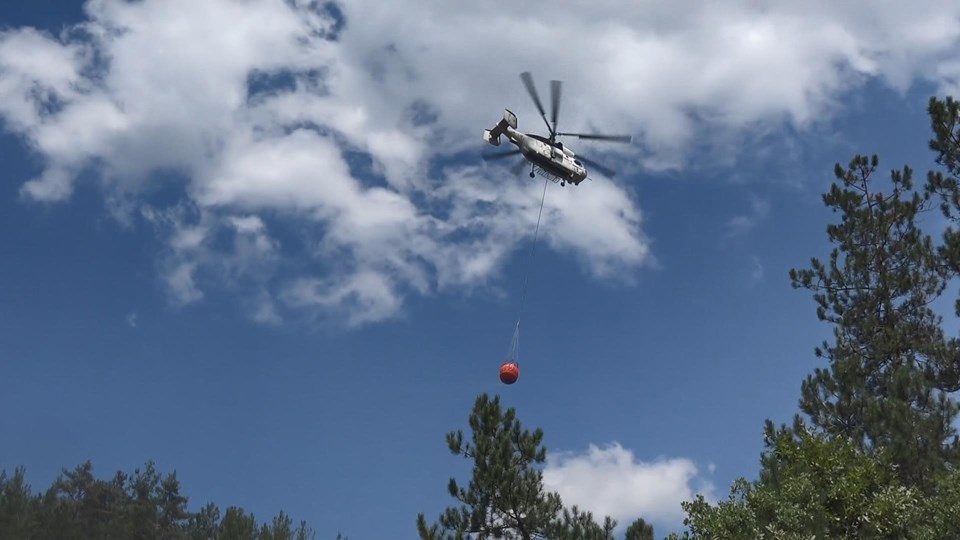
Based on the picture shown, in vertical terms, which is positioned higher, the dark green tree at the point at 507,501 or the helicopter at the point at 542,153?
the helicopter at the point at 542,153

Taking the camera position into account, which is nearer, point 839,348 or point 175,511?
point 839,348

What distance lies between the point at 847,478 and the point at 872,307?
10.9m

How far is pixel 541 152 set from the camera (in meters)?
29.6

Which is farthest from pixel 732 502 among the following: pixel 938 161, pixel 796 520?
pixel 938 161

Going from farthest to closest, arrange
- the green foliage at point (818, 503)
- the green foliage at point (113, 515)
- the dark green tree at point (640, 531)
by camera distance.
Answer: the green foliage at point (113, 515), the dark green tree at point (640, 531), the green foliage at point (818, 503)

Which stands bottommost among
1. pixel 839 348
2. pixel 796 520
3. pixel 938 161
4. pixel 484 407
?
pixel 796 520

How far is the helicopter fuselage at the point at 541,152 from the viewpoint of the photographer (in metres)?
29.7

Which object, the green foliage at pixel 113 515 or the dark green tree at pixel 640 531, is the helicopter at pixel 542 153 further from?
the green foliage at pixel 113 515

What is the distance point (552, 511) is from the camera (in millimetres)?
27797

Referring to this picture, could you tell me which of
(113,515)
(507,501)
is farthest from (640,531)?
(113,515)

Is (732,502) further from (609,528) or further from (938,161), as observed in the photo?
(938,161)

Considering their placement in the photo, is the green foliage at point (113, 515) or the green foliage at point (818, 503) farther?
the green foliage at point (113, 515)

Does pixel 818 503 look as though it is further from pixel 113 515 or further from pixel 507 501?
pixel 113 515

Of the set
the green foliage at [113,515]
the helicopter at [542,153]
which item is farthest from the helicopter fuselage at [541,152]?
the green foliage at [113,515]
